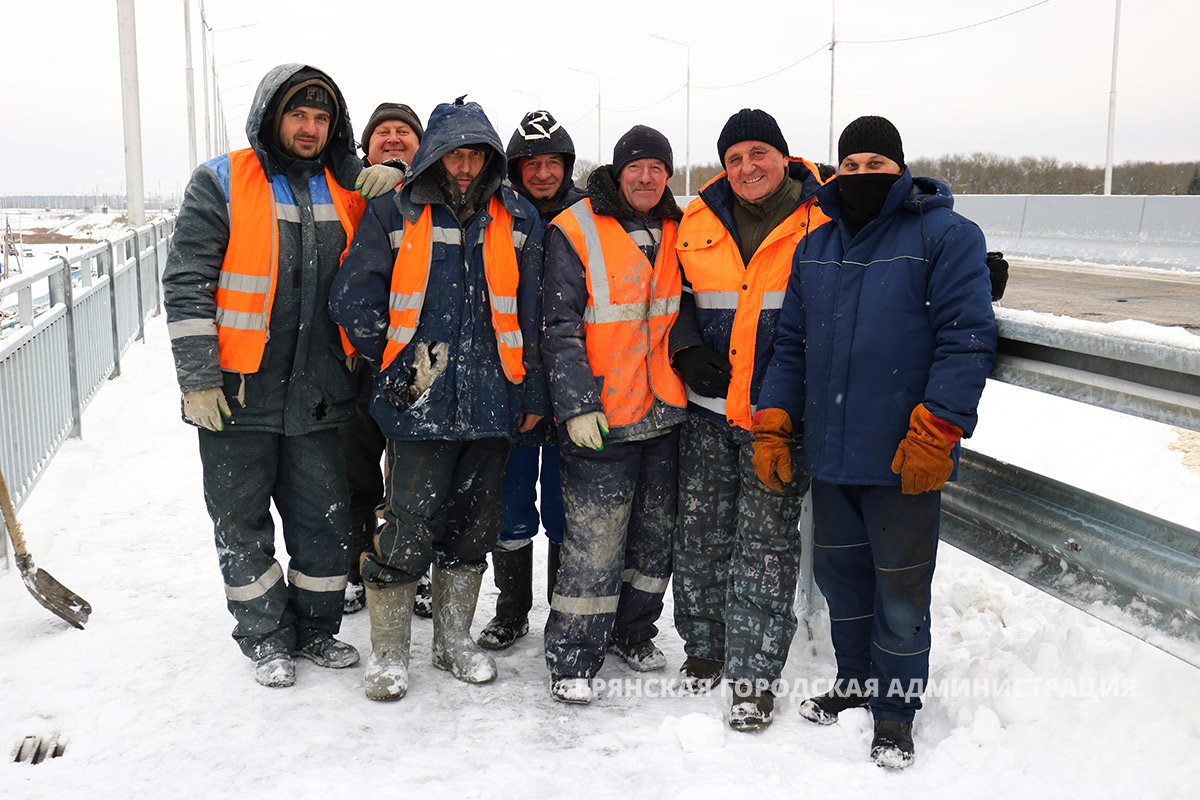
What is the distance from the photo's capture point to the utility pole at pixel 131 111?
1335 centimetres

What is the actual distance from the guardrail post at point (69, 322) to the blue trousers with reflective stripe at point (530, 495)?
365 cm

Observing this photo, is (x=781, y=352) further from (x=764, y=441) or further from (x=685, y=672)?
(x=685, y=672)

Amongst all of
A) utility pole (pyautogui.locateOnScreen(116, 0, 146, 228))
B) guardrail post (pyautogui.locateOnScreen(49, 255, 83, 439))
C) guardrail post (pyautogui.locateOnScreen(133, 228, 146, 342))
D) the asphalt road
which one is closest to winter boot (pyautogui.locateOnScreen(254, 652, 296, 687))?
guardrail post (pyautogui.locateOnScreen(49, 255, 83, 439))

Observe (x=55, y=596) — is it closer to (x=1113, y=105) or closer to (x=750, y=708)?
(x=750, y=708)

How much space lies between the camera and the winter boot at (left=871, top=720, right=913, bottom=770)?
2713 millimetres

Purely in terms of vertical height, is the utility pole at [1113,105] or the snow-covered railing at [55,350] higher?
the utility pole at [1113,105]

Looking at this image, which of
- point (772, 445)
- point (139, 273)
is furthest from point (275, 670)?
point (139, 273)

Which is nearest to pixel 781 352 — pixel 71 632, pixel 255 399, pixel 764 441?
pixel 764 441

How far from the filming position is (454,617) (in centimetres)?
344

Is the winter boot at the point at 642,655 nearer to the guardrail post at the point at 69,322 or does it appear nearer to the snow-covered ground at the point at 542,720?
the snow-covered ground at the point at 542,720

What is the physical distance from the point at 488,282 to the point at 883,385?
1.42 meters

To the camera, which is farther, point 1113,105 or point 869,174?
point 1113,105

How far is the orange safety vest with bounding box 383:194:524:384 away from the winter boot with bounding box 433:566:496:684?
2.65 ft

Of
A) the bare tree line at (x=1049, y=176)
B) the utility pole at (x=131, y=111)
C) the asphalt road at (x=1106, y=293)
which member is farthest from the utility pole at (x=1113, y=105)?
the utility pole at (x=131, y=111)
